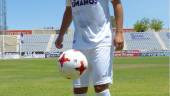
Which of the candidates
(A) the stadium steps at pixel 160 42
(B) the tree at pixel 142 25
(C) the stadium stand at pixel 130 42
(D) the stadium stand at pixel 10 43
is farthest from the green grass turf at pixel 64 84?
(B) the tree at pixel 142 25

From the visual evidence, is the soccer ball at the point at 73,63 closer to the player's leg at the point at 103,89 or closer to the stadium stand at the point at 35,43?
the player's leg at the point at 103,89

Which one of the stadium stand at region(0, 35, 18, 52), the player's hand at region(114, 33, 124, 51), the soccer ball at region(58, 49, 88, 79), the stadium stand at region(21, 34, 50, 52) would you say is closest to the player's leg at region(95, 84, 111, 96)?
the soccer ball at region(58, 49, 88, 79)

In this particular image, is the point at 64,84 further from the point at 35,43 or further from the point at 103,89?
the point at 35,43

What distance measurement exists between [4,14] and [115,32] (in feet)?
214

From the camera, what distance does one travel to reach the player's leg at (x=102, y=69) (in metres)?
6.04

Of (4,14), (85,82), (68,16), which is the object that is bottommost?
(85,82)

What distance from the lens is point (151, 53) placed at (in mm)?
75688

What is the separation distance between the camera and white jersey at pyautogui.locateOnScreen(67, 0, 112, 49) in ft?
20.0

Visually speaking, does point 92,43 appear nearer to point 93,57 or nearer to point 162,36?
point 93,57

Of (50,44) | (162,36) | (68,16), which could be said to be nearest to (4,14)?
(50,44)

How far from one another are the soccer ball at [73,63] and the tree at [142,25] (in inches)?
5228

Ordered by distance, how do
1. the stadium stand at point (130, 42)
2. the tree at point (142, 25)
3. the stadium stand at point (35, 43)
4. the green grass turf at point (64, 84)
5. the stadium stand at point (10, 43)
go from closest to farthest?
the green grass turf at point (64, 84) → the stadium stand at point (10, 43) → the stadium stand at point (130, 42) → the stadium stand at point (35, 43) → the tree at point (142, 25)

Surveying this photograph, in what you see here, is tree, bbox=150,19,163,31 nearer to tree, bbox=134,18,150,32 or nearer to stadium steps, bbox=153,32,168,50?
tree, bbox=134,18,150,32

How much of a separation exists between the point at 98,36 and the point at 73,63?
1.50ft
